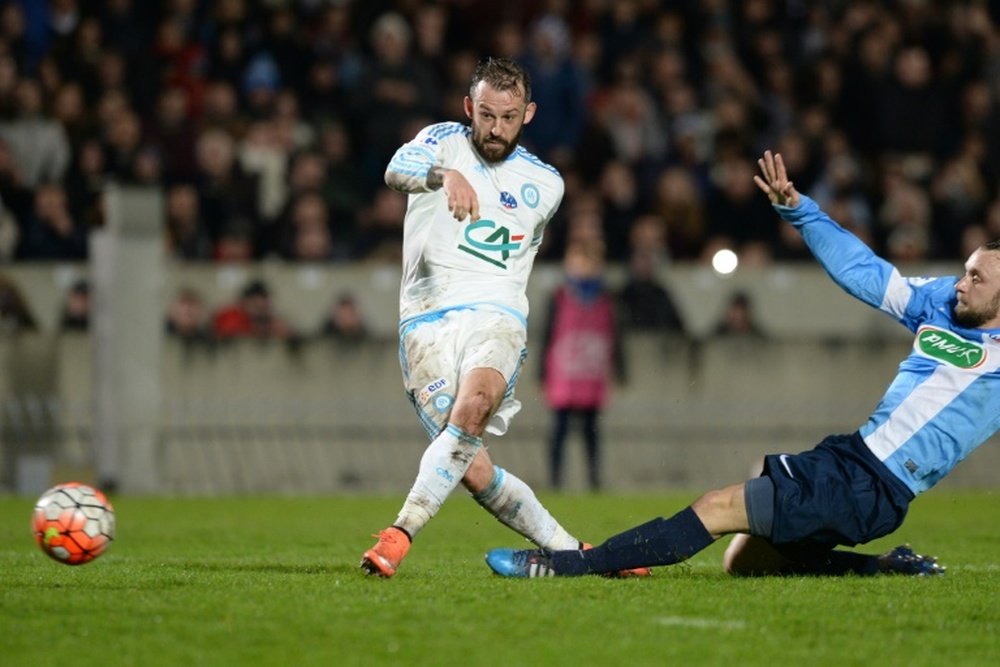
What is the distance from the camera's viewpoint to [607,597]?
7434mm

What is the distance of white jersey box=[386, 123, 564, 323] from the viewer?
874 centimetres

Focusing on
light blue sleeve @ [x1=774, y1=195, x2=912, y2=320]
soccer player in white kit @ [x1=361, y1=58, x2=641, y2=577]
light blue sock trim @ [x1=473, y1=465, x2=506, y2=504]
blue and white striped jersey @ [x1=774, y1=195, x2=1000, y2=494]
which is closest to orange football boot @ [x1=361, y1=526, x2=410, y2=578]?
soccer player in white kit @ [x1=361, y1=58, x2=641, y2=577]

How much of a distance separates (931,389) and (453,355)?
224 cm

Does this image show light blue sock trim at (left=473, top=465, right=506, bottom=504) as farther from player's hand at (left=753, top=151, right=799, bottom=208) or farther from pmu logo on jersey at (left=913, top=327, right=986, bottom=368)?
pmu logo on jersey at (left=913, top=327, right=986, bottom=368)

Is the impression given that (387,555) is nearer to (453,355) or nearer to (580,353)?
(453,355)

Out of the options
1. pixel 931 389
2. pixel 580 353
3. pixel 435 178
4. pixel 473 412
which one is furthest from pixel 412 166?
pixel 580 353

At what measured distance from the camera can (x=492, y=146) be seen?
8859 millimetres

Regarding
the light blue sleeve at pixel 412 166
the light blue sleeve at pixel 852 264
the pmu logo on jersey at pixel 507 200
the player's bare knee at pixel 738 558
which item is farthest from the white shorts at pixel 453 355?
the light blue sleeve at pixel 852 264

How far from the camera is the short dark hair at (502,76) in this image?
868 centimetres

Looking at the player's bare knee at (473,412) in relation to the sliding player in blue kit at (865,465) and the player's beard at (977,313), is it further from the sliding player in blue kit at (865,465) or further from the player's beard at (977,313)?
the player's beard at (977,313)

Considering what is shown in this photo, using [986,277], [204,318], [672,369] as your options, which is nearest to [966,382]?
[986,277]

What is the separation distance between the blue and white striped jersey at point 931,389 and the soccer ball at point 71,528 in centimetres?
362

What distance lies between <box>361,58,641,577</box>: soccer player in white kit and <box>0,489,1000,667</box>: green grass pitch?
1.48 feet

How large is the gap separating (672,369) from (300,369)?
11.8 feet
